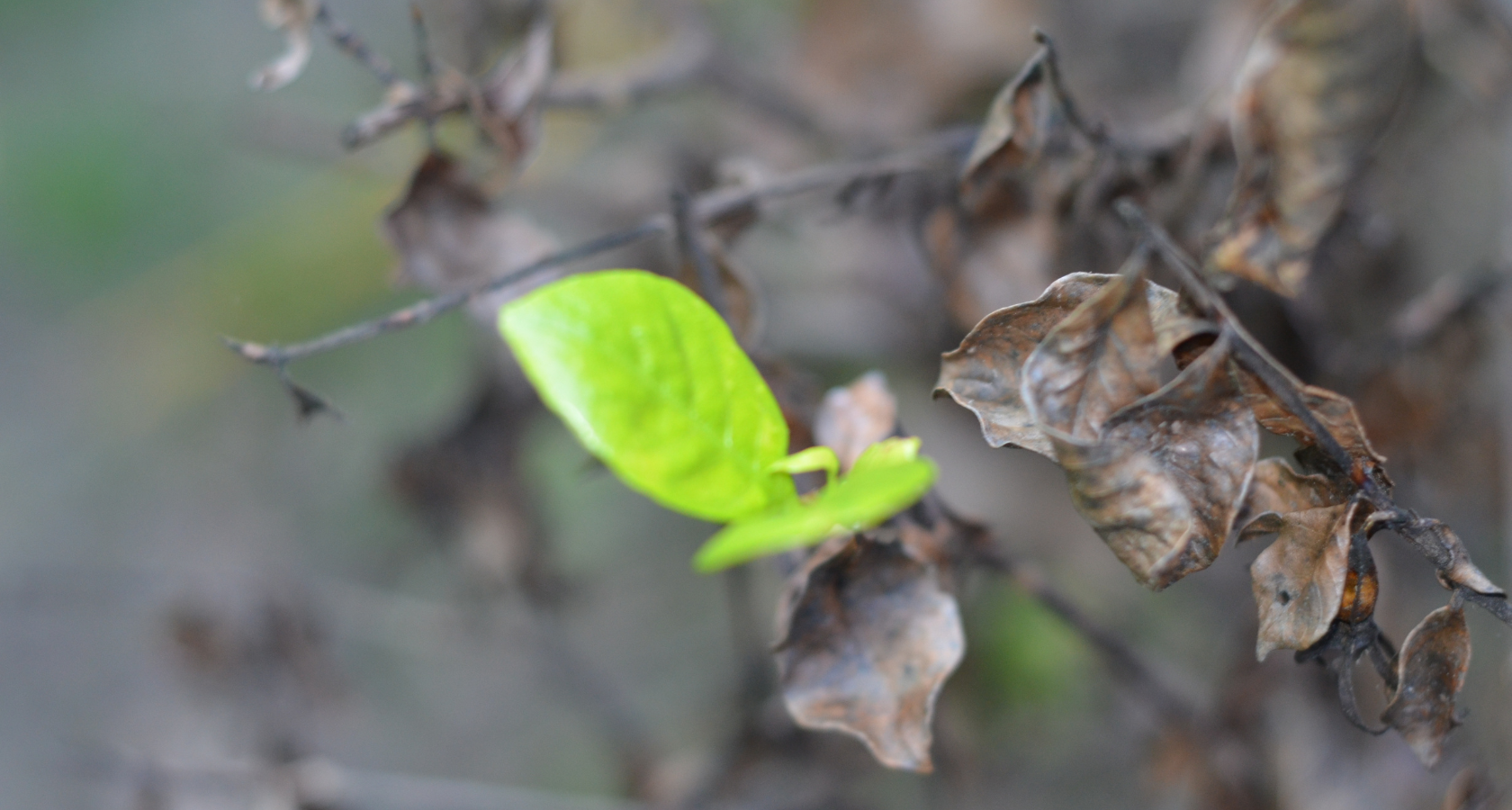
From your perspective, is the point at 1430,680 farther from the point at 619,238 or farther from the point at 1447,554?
the point at 619,238

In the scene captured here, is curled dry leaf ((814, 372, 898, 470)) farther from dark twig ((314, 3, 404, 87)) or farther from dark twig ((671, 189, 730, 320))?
dark twig ((314, 3, 404, 87))

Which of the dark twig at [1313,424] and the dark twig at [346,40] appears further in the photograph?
the dark twig at [346,40]

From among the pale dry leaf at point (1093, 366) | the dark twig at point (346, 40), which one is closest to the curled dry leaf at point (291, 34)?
the dark twig at point (346, 40)

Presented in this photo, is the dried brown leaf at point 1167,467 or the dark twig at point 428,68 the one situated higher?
the dark twig at point 428,68

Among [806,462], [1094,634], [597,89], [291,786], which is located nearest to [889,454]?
[806,462]

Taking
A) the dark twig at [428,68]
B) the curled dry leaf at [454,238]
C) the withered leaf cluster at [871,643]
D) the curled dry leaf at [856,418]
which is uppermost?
the dark twig at [428,68]

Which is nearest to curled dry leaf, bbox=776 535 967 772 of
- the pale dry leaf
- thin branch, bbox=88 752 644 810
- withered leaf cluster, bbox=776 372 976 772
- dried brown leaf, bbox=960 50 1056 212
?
withered leaf cluster, bbox=776 372 976 772

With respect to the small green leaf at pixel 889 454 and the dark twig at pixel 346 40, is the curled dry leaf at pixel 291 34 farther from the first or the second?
the small green leaf at pixel 889 454

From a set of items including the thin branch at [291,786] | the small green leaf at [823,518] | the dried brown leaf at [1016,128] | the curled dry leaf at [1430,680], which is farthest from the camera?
the thin branch at [291,786]
